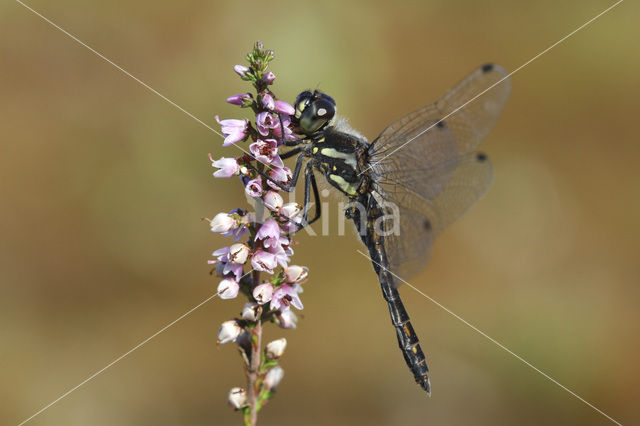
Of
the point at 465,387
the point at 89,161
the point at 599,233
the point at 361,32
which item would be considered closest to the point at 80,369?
the point at 89,161

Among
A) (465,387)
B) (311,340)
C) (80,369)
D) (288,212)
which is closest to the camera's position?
(288,212)

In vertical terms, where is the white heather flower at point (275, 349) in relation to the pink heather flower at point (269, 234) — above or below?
below

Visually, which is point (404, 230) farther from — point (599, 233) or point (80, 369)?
point (599, 233)

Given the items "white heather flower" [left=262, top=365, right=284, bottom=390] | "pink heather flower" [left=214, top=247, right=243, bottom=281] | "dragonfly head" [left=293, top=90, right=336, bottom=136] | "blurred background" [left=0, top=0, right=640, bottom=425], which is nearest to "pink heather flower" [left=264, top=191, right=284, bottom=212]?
"pink heather flower" [left=214, top=247, right=243, bottom=281]

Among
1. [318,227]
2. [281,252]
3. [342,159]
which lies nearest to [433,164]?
[342,159]

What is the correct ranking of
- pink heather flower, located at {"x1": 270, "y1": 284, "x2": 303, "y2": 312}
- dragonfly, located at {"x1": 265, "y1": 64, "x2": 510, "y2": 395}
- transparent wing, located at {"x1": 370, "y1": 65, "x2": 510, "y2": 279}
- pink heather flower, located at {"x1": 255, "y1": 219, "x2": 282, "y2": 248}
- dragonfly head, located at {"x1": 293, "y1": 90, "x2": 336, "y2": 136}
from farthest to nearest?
transparent wing, located at {"x1": 370, "y1": 65, "x2": 510, "y2": 279}
dragonfly, located at {"x1": 265, "y1": 64, "x2": 510, "y2": 395}
dragonfly head, located at {"x1": 293, "y1": 90, "x2": 336, "y2": 136}
pink heather flower, located at {"x1": 270, "y1": 284, "x2": 303, "y2": 312}
pink heather flower, located at {"x1": 255, "y1": 219, "x2": 282, "y2": 248}

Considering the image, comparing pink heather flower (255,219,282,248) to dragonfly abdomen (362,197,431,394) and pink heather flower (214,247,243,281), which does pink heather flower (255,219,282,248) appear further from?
dragonfly abdomen (362,197,431,394)

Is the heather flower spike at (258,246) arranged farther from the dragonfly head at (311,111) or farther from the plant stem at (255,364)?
the dragonfly head at (311,111)

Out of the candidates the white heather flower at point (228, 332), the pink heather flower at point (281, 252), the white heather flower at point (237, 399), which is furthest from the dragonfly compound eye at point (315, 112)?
the white heather flower at point (237, 399)
